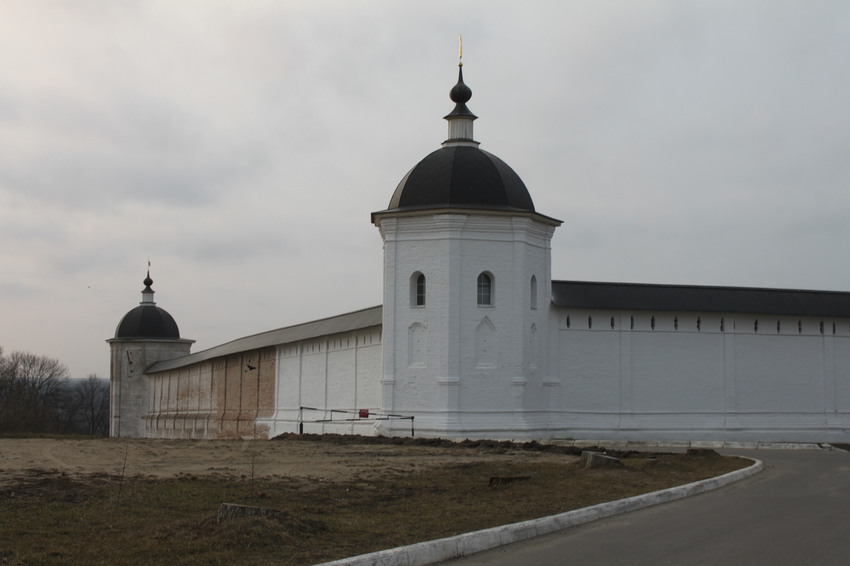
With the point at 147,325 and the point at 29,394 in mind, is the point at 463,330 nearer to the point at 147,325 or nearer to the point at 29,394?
the point at 147,325

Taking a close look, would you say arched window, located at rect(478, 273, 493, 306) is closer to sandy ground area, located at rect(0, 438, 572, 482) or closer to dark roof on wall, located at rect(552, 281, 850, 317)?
dark roof on wall, located at rect(552, 281, 850, 317)

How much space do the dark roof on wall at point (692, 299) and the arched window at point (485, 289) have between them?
1.82 metres

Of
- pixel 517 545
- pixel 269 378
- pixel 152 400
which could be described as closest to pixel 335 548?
pixel 517 545

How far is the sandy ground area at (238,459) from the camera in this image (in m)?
14.0

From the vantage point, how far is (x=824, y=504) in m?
11.3

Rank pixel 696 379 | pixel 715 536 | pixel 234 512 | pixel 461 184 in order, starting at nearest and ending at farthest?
pixel 234 512 → pixel 715 536 → pixel 461 184 → pixel 696 379

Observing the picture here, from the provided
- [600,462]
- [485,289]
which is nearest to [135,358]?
[485,289]

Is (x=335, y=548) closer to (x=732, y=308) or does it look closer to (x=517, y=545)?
(x=517, y=545)

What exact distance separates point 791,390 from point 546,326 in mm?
6893

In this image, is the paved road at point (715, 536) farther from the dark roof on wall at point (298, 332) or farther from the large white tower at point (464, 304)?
the dark roof on wall at point (298, 332)

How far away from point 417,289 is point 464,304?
139cm

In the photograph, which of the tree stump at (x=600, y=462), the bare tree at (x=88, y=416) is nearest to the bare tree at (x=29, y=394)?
the bare tree at (x=88, y=416)

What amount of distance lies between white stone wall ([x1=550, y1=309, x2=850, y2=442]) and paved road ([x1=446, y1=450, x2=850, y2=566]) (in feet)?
44.9

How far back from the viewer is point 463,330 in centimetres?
2548
